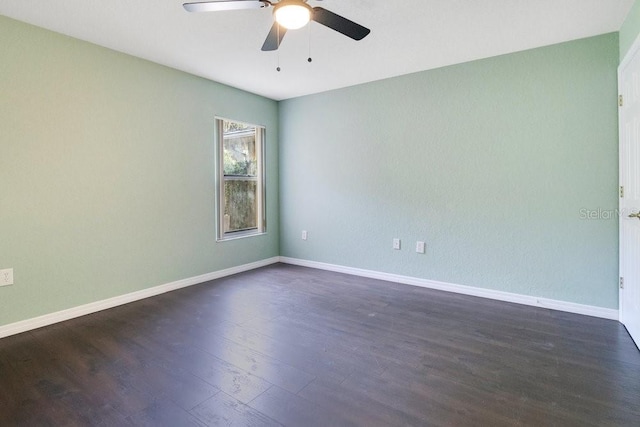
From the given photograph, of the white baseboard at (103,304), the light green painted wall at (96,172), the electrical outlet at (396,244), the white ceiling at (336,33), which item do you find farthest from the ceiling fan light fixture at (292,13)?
the white baseboard at (103,304)

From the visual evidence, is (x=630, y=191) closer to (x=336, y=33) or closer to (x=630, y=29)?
(x=630, y=29)

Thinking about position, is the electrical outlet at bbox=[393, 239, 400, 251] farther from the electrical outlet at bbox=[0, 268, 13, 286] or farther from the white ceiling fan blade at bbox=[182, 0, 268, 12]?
the electrical outlet at bbox=[0, 268, 13, 286]

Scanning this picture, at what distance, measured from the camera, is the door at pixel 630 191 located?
2244mm

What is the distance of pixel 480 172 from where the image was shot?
3.32 m

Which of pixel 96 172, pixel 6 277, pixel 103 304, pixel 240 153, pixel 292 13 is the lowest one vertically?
pixel 103 304

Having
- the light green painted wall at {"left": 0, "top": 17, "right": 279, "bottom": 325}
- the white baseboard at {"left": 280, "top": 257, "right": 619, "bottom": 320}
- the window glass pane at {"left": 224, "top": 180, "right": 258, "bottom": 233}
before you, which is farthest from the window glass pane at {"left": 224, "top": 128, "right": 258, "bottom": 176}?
the white baseboard at {"left": 280, "top": 257, "right": 619, "bottom": 320}

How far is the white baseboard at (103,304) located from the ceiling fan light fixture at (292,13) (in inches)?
110

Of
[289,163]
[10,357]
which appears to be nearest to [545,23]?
[289,163]

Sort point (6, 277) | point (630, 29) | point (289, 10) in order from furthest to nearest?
point (6, 277), point (630, 29), point (289, 10)

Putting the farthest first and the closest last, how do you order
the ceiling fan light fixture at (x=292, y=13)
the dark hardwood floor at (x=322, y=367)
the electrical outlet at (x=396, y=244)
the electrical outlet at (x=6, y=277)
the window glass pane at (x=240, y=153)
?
1. the window glass pane at (x=240, y=153)
2. the electrical outlet at (x=396, y=244)
3. the electrical outlet at (x=6, y=277)
4. the ceiling fan light fixture at (x=292, y=13)
5. the dark hardwood floor at (x=322, y=367)

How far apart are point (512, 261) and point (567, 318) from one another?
2.04 feet

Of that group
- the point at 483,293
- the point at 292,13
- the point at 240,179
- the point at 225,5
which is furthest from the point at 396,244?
the point at 225,5

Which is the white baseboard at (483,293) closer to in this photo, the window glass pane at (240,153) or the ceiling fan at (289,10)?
the window glass pane at (240,153)

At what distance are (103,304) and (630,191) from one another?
433 centimetres
